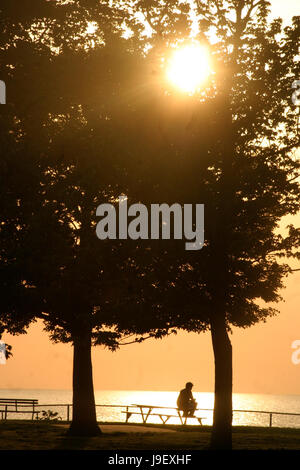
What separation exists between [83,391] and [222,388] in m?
9.01

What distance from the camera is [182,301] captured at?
75.3ft

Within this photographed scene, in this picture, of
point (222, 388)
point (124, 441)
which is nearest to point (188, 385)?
point (124, 441)

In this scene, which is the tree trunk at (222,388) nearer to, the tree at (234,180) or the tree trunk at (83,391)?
the tree at (234,180)

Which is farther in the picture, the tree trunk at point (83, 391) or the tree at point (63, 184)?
the tree trunk at point (83, 391)

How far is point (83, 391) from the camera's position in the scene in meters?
29.7

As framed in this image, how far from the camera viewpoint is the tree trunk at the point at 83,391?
28.7m

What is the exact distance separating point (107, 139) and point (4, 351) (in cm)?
706

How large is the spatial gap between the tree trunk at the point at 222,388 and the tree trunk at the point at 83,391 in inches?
305

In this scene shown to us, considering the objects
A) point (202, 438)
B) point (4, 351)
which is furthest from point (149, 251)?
point (202, 438)

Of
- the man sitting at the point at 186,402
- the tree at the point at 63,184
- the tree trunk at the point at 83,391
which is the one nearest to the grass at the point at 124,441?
the tree trunk at the point at 83,391

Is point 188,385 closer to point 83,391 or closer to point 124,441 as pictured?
point 83,391

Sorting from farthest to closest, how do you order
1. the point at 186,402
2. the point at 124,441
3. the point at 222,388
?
the point at 186,402 < the point at 124,441 < the point at 222,388

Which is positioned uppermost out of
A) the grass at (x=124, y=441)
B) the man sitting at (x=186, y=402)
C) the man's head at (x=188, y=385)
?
the man's head at (x=188, y=385)

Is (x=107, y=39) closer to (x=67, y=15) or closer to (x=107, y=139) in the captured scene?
(x=67, y=15)
